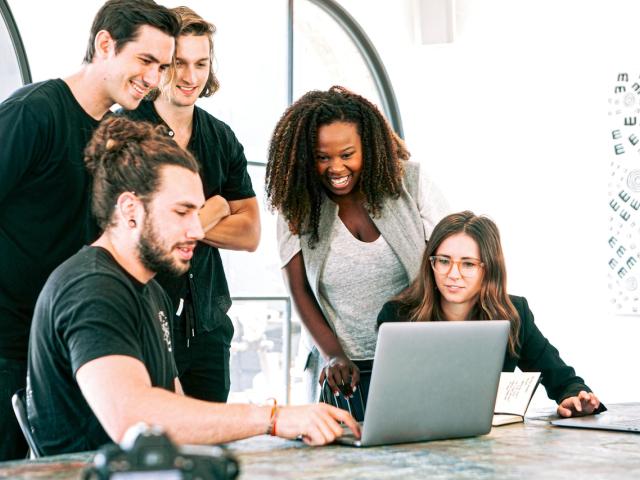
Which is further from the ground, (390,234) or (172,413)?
(390,234)

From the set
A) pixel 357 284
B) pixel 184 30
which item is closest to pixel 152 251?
pixel 184 30

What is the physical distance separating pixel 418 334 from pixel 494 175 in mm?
3694

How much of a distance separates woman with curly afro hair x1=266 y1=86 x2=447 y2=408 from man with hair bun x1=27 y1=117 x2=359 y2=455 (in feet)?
2.65

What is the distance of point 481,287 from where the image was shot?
8.77 ft

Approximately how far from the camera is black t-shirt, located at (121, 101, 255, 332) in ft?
8.19

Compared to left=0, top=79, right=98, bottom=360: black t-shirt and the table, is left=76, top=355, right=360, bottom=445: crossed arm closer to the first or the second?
the table

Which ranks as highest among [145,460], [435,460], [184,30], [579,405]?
[184,30]

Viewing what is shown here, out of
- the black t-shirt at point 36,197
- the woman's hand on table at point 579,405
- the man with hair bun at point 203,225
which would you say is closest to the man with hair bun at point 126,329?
the black t-shirt at point 36,197

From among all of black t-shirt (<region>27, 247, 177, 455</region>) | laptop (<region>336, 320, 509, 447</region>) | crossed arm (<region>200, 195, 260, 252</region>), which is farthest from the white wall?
black t-shirt (<region>27, 247, 177, 455</region>)

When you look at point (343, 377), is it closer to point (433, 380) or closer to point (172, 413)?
point (433, 380)

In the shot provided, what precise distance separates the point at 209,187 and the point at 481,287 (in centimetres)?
81

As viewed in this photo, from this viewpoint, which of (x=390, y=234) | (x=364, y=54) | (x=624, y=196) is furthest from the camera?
(x=364, y=54)

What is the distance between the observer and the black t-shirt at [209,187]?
2.50m

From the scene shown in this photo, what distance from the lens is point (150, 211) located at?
182 cm
